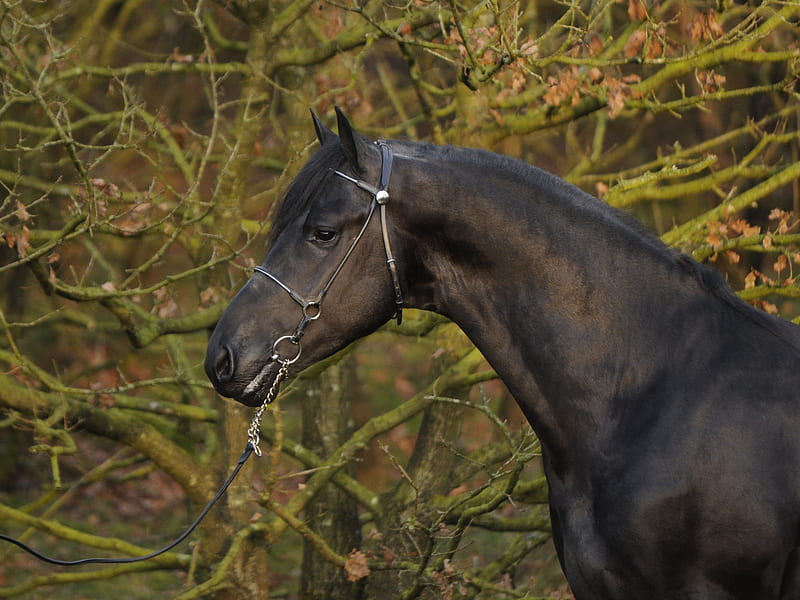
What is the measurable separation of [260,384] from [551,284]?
3.26 ft

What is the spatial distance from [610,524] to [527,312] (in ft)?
2.26

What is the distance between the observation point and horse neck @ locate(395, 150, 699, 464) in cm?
298

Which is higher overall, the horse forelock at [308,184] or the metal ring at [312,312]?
the horse forelock at [308,184]

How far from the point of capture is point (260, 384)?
3119mm

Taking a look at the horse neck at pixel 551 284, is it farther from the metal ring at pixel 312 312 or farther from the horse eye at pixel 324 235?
the metal ring at pixel 312 312

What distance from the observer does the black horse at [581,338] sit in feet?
9.23

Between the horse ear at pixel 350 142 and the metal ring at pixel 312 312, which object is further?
the metal ring at pixel 312 312

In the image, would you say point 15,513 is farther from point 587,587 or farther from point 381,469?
point 381,469

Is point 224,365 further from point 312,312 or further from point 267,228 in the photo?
point 267,228

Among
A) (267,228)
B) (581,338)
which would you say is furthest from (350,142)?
(267,228)

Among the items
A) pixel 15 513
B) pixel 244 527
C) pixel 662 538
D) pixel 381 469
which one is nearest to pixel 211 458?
pixel 244 527

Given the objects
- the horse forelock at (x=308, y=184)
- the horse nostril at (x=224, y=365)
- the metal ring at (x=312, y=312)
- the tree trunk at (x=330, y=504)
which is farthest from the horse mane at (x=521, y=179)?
the tree trunk at (x=330, y=504)

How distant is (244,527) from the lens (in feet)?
16.1

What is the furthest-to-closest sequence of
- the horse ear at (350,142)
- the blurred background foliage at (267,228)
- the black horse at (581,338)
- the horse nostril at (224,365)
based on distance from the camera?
the blurred background foliage at (267,228) < the horse nostril at (224,365) < the horse ear at (350,142) < the black horse at (581,338)
